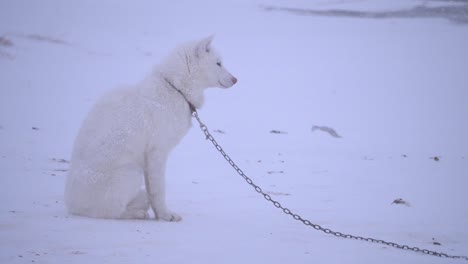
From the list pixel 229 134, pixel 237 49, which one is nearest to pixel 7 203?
pixel 229 134

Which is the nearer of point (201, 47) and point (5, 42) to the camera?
point (201, 47)

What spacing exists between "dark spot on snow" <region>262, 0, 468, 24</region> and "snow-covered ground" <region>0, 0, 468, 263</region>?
0.38 metres

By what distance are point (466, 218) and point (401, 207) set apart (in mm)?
665

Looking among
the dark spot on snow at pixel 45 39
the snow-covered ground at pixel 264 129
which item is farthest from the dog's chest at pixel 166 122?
the dark spot on snow at pixel 45 39

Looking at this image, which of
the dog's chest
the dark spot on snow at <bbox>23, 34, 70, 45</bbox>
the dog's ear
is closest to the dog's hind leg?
the dog's chest

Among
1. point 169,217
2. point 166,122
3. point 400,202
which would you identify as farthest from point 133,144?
point 400,202

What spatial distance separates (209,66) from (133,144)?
45.1 inches

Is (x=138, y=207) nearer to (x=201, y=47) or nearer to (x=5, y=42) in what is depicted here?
(x=201, y=47)

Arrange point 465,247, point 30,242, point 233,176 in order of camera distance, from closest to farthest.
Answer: point 30,242 → point 465,247 → point 233,176

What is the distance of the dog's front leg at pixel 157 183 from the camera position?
4.61 meters

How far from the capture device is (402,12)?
87.4 ft

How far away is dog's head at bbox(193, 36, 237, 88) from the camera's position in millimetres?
5078

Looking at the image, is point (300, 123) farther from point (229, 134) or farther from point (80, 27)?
point (80, 27)

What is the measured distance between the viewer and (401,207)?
19.1ft
